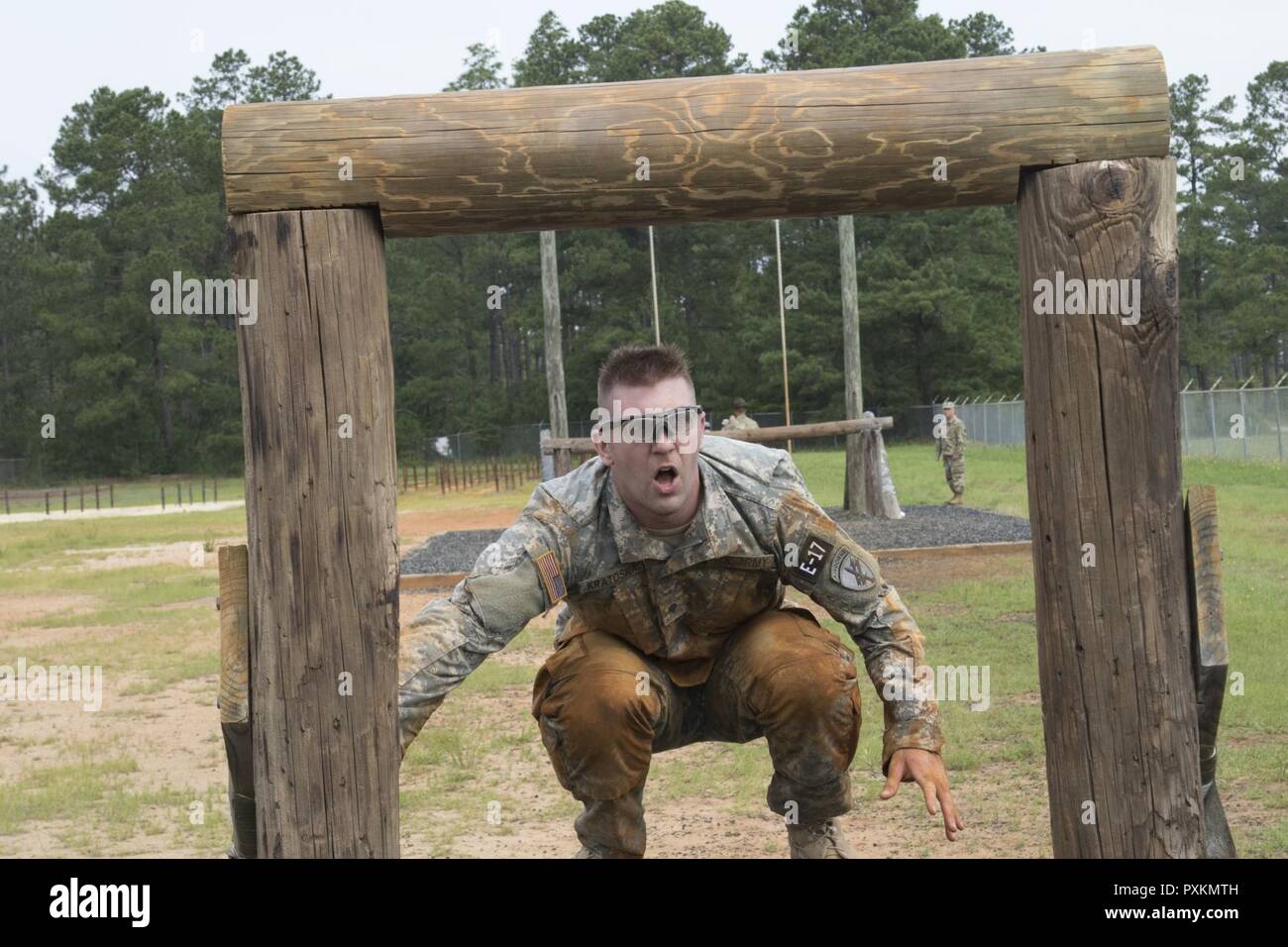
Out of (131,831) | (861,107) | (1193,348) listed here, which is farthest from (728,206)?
(1193,348)

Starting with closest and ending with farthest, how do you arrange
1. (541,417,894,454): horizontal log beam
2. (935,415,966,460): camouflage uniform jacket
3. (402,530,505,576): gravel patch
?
1. (402,530,505,576): gravel patch
2. (541,417,894,454): horizontal log beam
3. (935,415,966,460): camouflage uniform jacket

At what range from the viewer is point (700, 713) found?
4.33m

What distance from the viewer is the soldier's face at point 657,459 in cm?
385

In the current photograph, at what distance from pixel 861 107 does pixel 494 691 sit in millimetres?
6214

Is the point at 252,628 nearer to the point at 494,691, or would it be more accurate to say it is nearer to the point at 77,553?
the point at 494,691

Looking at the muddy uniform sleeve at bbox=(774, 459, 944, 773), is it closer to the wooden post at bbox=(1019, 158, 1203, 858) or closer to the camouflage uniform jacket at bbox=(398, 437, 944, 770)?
the camouflage uniform jacket at bbox=(398, 437, 944, 770)

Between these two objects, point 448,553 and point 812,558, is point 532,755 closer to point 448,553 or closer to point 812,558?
point 812,558

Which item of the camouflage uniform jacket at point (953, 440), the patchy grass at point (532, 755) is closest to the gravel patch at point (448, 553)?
the patchy grass at point (532, 755)

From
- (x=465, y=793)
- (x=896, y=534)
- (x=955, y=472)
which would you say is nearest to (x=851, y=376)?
(x=955, y=472)

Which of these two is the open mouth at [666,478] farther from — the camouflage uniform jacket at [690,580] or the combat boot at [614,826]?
the combat boot at [614,826]

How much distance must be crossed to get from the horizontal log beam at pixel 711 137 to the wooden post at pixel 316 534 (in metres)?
0.15

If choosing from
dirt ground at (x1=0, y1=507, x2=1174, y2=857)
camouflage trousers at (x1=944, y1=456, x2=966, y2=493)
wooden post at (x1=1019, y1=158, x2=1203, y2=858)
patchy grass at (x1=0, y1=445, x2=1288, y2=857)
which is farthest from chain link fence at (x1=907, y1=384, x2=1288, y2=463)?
wooden post at (x1=1019, y1=158, x2=1203, y2=858)

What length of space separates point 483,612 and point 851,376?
682 inches

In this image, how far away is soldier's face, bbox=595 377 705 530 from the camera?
3854 millimetres
